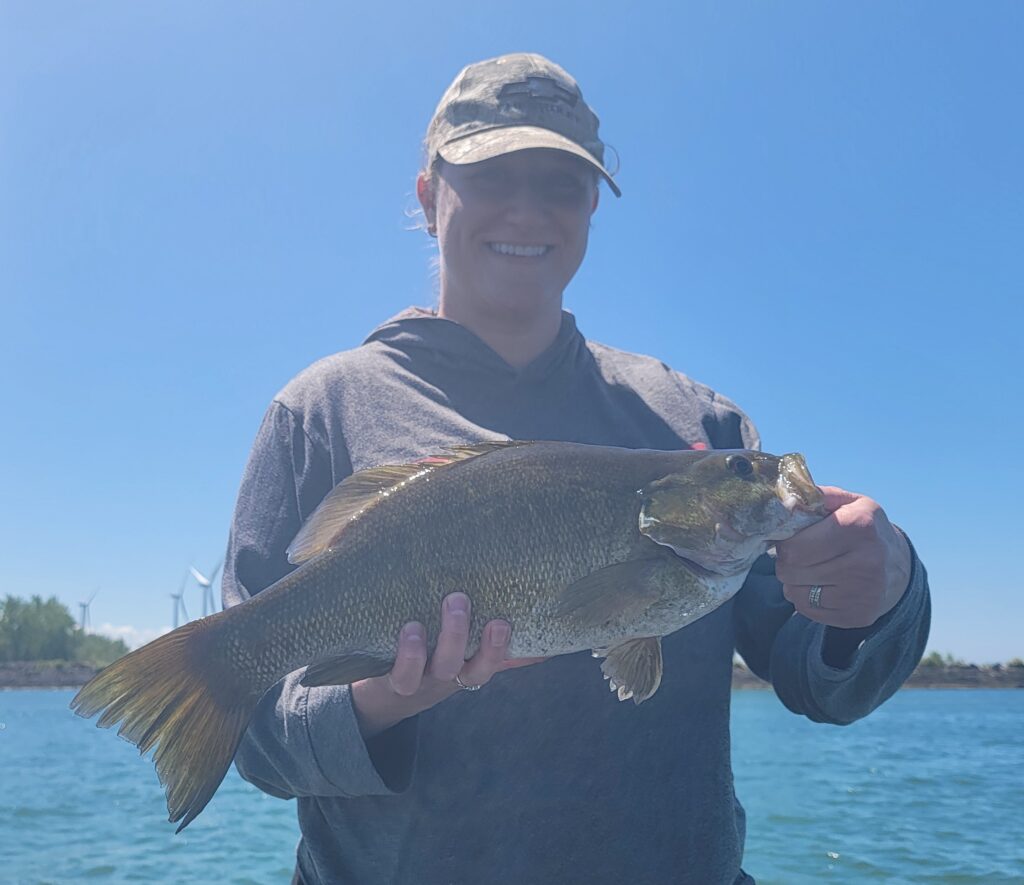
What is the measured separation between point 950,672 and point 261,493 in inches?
3889

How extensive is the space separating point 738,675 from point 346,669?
3462 inches

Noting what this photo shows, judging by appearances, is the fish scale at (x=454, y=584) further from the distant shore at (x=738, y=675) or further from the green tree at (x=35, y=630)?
the green tree at (x=35, y=630)

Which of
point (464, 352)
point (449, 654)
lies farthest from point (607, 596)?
point (464, 352)

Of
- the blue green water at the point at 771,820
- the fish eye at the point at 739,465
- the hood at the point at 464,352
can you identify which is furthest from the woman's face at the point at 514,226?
the blue green water at the point at 771,820

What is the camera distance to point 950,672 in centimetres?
8712

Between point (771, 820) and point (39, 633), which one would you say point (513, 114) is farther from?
point (39, 633)

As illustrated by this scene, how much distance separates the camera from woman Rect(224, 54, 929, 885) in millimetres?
2391

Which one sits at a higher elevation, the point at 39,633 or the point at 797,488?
the point at 797,488

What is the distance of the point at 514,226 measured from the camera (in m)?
3.15

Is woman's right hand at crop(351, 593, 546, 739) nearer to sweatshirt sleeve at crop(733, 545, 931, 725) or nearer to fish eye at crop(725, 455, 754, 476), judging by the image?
fish eye at crop(725, 455, 754, 476)

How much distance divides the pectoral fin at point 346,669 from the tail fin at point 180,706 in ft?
0.57

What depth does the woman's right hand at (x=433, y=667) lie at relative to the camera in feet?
7.38

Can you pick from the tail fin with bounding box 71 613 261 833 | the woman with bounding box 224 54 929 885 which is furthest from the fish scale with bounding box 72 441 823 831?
the woman with bounding box 224 54 929 885

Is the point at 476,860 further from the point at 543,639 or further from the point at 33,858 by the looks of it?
the point at 33,858
